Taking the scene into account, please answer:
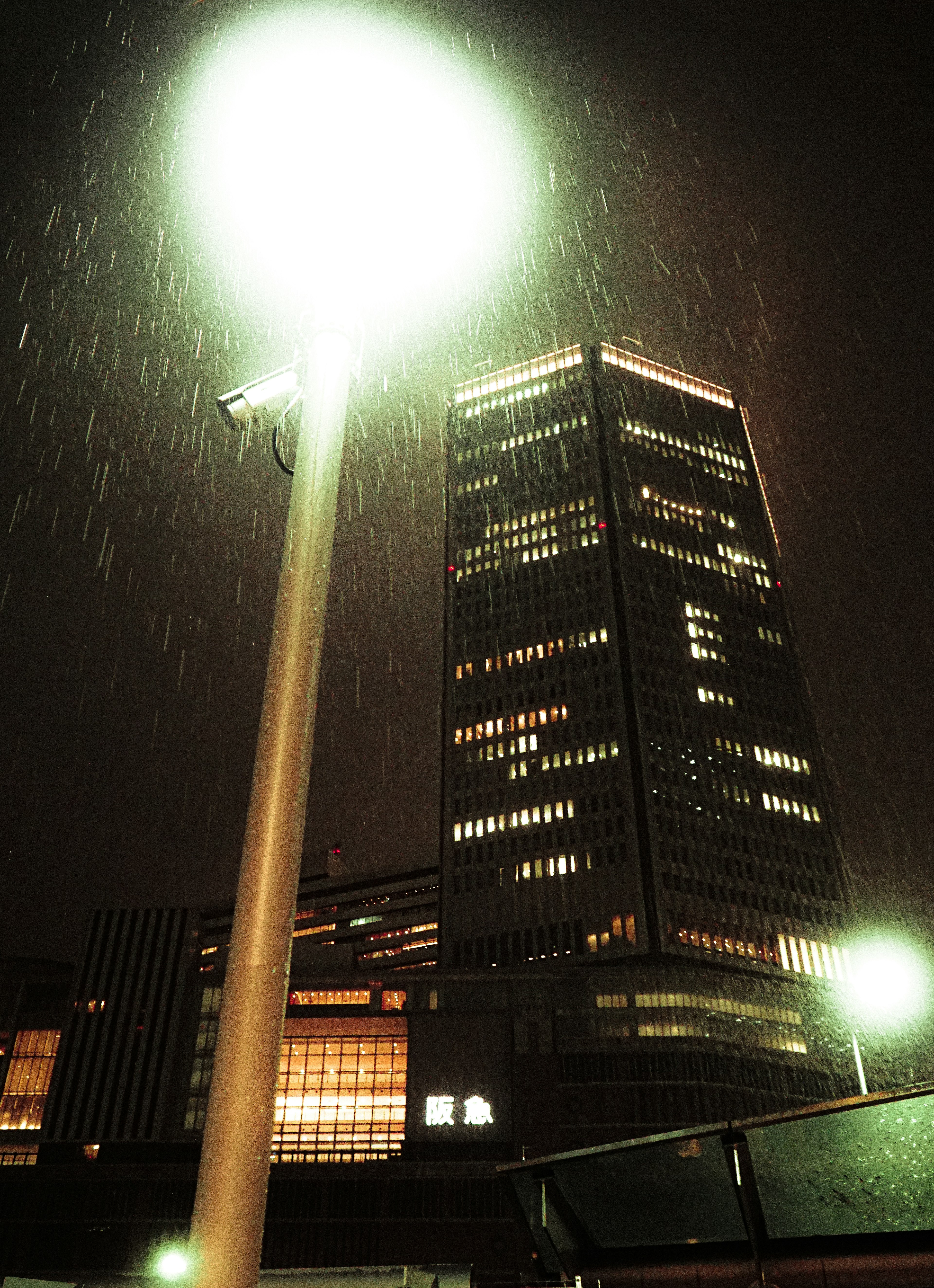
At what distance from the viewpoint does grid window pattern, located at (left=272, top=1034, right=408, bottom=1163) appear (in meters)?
96.1

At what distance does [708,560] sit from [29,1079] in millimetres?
116197

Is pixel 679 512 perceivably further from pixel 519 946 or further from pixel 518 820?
pixel 519 946

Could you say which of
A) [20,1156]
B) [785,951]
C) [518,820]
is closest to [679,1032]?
[785,951]

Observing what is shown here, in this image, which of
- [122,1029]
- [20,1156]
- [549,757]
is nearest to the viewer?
[20,1156]

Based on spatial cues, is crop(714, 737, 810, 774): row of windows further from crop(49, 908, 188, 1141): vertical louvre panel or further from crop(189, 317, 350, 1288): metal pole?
crop(189, 317, 350, 1288): metal pole

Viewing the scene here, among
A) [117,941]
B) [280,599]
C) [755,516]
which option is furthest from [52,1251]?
[755,516]

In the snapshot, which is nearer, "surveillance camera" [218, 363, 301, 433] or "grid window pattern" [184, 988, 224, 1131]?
"surveillance camera" [218, 363, 301, 433]

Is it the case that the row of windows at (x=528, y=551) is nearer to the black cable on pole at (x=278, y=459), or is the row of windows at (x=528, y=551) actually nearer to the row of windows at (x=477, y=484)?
the row of windows at (x=477, y=484)

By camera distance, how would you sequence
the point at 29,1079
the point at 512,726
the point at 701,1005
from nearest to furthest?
1. the point at 29,1079
2. the point at 701,1005
3. the point at 512,726

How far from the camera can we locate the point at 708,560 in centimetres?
15588

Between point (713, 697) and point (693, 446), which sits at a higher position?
point (693, 446)

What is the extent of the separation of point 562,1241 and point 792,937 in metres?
128

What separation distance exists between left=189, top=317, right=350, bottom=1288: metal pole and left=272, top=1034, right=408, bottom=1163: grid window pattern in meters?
99.9

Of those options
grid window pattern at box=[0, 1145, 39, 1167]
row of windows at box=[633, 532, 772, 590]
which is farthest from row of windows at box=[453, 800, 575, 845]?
grid window pattern at box=[0, 1145, 39, 1167]
